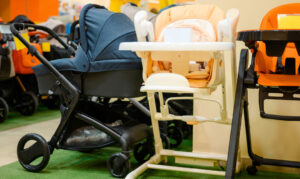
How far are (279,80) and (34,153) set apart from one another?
1394 millimetres

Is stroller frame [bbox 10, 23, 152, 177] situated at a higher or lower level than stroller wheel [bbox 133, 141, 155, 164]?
higher

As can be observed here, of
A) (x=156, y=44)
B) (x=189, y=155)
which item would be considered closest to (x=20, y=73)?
(x=189, y=155)

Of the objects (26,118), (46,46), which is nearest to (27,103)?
(26,118)

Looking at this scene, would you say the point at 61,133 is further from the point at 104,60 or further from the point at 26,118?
the point at 26,118

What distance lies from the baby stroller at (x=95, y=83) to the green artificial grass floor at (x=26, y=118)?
1528mm

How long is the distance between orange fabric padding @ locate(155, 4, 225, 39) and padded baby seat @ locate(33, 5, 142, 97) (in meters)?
0.28

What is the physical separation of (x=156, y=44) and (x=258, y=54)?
0.46 m

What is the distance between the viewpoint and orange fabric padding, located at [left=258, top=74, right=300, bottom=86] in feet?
4.73

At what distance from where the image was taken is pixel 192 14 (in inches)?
69.6

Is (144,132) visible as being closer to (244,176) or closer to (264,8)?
(244,176)

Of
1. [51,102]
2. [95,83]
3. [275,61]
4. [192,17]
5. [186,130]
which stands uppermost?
[192,17]

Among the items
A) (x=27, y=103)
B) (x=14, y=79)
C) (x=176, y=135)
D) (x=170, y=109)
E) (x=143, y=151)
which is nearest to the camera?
(x=143, y=151)

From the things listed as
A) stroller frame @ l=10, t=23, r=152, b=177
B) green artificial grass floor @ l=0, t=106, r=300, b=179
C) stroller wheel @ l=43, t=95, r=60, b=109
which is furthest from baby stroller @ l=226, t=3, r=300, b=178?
stroller wheel @ l=43, t=95, r=60, b=109

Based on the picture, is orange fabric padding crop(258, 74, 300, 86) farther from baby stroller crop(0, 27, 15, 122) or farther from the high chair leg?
baby stroller crop(0, 27, 15, 122)
